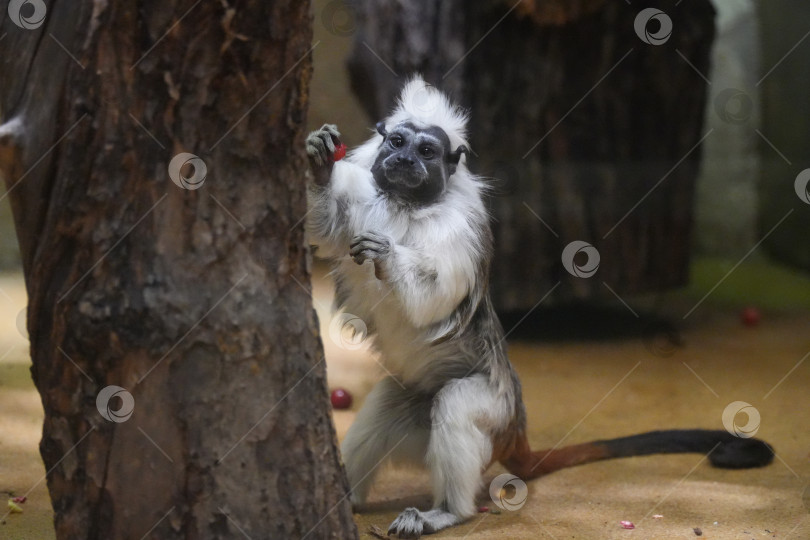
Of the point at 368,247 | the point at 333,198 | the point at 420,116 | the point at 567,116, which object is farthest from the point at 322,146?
the point at 567,116

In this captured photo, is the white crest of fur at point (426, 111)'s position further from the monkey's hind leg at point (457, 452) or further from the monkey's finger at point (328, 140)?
the monkey's hind leg at point (457, 452)

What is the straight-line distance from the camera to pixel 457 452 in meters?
4.46

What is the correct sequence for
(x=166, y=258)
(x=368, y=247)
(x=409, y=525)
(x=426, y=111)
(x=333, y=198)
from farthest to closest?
(x=426, y=111)
(x=333, y=198)
(x=409, y=525)
(x=368, y=247)
(x=166, y=258)

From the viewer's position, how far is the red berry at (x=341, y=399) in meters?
6.42

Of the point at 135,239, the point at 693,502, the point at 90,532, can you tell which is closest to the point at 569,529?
the point at 693,502

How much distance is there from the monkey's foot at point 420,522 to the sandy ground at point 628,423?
0.24 feet

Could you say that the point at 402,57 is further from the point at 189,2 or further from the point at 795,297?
the point at 795,297

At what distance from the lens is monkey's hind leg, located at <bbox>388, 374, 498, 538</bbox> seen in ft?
14.6

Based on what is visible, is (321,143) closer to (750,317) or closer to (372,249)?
(372,249)

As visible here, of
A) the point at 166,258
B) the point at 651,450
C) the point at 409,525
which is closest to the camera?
the point at 166,258

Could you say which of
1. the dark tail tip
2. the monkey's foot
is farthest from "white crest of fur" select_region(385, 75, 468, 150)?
the dark tail tip

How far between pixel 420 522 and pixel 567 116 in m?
4.40

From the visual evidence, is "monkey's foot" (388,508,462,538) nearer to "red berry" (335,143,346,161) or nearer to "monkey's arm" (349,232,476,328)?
"monkey's arm" (349,232,476,328)

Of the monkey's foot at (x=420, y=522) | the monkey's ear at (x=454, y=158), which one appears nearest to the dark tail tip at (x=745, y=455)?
the monkey's foot at (x=420, y=522)
